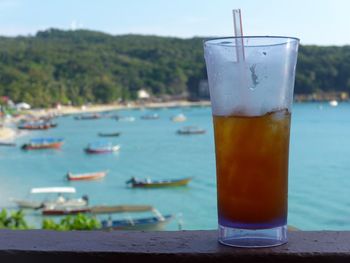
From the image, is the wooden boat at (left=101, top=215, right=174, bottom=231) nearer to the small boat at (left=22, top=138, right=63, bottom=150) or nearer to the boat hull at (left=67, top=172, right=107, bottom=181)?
the boat hull at (left=67, top=172, right=107, bottom=181)

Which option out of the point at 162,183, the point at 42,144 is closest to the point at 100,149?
the point at 42,144

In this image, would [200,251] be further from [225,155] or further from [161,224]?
[161,224]

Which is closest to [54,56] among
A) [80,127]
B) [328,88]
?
[80,127]

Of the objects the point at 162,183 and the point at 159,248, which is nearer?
the point at 159,248

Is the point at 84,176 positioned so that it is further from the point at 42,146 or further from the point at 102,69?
the point at 102,69

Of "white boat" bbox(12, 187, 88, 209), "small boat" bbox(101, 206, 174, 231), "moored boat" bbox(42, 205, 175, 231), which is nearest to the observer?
"small boat" bbox(101, 206, 174, 231)

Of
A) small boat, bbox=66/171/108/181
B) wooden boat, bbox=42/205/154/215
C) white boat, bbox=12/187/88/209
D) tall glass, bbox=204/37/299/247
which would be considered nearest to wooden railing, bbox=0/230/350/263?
tall glass, bbox=204/37/299/247
